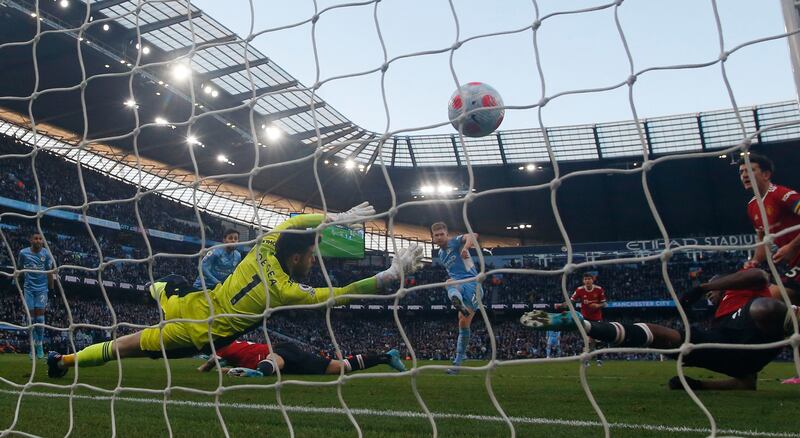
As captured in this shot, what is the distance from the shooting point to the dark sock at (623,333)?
4570mm

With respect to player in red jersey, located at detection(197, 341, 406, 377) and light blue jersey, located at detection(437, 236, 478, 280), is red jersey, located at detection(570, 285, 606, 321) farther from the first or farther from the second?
player in red jersey, located at detection(197, 341, 406, 377)

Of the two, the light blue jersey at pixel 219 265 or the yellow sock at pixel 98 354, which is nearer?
the yellow sock at pixel 98 354

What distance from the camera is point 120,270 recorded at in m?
25.9

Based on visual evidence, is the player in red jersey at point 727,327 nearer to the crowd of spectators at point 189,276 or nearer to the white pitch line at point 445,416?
the white pitch line at point 445,416

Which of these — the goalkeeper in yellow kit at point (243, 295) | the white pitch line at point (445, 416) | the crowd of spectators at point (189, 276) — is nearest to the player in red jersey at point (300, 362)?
the goalkeeper in yellow kit at point (243, 295)

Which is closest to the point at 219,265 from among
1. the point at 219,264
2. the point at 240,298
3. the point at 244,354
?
the point at 219,264

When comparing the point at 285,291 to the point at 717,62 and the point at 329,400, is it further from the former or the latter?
the point at 717,62

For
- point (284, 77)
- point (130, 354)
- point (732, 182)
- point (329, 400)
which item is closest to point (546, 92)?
point (329, 400)

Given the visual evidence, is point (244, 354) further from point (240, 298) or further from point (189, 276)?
point (189, 276)

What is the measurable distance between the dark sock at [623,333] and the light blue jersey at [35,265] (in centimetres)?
748

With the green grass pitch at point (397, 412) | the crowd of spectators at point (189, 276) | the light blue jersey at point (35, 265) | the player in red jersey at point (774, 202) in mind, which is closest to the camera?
the green grass pitch at point (397, 412)

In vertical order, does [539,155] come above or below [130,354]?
above

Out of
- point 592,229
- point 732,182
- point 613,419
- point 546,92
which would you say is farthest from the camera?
point 592,229

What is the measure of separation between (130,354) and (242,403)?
1124 millimetres
